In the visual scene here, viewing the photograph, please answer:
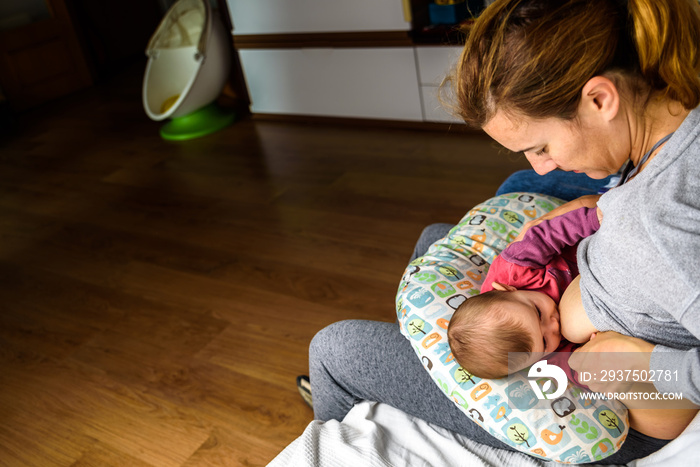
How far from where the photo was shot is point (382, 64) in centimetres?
345

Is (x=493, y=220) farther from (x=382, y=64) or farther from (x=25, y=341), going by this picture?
(x=382, y=64)

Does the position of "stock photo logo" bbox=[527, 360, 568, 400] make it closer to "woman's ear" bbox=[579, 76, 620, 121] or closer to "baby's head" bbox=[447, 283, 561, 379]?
"baby's head" bbox=[447, 283, 561, 379]

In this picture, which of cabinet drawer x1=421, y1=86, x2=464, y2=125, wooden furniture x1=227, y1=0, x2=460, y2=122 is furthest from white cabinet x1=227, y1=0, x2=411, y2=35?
cabinet drawer x1=421, y1=86, x2=464, y2=125

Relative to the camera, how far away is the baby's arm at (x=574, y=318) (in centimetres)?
106

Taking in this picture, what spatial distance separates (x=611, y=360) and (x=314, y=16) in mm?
3044

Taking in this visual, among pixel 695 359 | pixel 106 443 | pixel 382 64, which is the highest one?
pixel 695 359

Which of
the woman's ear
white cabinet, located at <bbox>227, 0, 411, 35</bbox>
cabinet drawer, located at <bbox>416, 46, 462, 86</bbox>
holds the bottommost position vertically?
cabinet drawer, located at <bbox>416, 46, 462, 86</bbox>

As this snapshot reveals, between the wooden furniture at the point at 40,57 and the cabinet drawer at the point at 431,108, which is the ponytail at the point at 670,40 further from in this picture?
the wooden furniture at the point at 40,57

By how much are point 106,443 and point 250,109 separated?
9.26ft

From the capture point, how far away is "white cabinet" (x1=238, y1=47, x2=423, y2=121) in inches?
135

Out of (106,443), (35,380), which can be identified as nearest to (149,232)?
(35,380)

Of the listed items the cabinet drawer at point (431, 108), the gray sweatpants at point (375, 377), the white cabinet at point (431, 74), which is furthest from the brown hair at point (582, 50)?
the cabinet drawer at point (431, 108)

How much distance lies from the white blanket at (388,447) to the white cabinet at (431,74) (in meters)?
2.20

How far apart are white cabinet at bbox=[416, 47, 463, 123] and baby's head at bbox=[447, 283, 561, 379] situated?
210 centimetres
